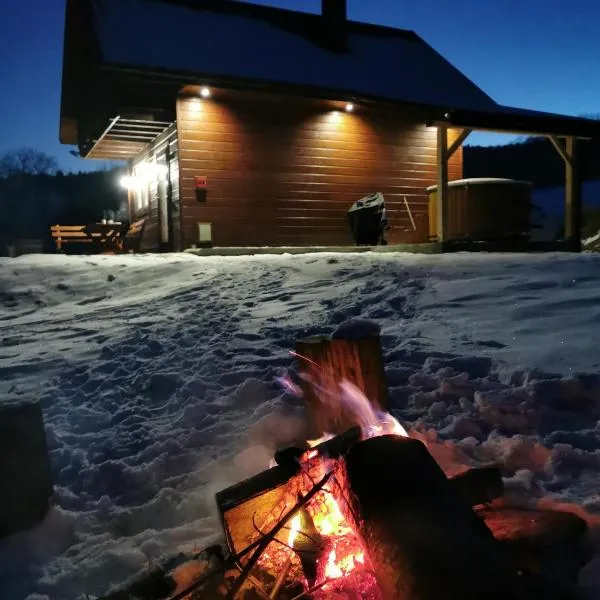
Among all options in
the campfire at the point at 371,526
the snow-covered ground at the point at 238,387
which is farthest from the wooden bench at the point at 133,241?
the campfire at the point at 371,526

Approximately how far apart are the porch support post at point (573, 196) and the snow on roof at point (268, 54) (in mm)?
2846

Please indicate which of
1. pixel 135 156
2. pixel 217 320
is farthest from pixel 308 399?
pixel 135 156

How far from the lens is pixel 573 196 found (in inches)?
536

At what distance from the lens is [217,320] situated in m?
6.32

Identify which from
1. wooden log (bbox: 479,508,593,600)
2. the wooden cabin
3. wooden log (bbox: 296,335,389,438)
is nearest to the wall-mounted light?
the wooden cabin

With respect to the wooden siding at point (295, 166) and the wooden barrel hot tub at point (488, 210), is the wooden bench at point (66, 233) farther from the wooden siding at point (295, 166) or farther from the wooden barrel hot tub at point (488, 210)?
the wooden barrel hot tub at point (488, 210)

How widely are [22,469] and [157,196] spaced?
12909mm

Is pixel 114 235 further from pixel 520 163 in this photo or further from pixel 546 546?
pixel 520 163

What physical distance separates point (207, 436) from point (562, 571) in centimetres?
243

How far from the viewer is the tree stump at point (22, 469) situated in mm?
2930

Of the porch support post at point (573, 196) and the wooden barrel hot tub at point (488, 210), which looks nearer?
the wooden barrel hot tub at point (488, 210)

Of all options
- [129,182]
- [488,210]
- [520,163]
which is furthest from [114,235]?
[520,163]

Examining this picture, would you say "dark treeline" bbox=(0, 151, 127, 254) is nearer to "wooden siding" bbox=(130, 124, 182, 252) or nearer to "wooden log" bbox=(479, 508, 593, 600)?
"wooden siding" bbox=(130, 124, 182, 252)

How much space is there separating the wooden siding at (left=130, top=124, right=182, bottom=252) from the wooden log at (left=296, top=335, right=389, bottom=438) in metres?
9.78
